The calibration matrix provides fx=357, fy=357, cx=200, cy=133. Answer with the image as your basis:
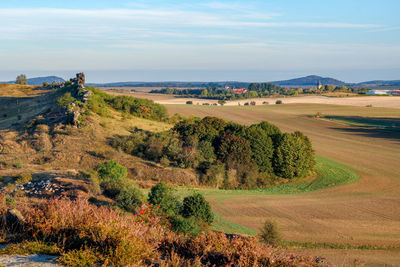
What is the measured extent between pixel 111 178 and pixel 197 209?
5.86 meters

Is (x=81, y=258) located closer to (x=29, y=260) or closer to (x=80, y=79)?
(x=29, y=260)

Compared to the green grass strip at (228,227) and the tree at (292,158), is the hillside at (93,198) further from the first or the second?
the tree at (292,158)

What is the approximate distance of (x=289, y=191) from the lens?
22781 mm

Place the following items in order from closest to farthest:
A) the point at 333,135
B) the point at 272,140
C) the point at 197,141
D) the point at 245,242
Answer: the point at 245,242 < the point at 197,141 < the point at 272,140 < the point at 333,135

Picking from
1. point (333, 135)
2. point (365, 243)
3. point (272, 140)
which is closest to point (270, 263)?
point (365, 243)

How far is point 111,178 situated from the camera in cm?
1830

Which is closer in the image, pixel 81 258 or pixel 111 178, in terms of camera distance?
pixel 81 258

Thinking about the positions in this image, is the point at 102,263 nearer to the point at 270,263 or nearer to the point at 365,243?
the point at 270,263

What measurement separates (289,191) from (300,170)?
12.1 feet

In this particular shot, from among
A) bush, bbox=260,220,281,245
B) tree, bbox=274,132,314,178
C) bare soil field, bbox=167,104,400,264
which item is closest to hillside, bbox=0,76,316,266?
bush, bbox=260,220,281,245

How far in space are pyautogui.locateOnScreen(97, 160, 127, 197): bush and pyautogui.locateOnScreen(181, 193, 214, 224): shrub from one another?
3.68 meters

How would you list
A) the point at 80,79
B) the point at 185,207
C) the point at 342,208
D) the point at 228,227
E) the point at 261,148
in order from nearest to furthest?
1. the point at 185,207
2. the point at 228,227
3. the point at 342,208
4. the point at 261,148
5. the point at 80,79

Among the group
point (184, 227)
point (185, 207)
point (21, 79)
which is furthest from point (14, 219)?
point (21, 79)

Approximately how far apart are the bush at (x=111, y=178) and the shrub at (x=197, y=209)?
3683 millimetres
